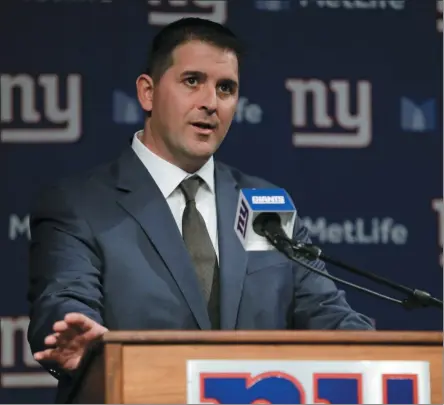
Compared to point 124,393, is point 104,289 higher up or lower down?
higher up

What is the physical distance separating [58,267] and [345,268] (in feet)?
2.14

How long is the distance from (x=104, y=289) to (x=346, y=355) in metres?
0.73

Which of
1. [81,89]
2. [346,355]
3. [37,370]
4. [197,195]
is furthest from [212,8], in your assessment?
[346,355]

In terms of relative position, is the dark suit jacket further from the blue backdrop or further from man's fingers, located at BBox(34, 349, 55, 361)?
the blue backdrop

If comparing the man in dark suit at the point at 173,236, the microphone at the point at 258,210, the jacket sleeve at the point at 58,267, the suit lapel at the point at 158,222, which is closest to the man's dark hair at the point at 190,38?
the man in dark suit at the point at 173,236

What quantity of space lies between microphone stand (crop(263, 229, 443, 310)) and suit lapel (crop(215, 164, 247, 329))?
0.40 m

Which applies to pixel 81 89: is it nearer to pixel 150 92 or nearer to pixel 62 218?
pixel 150 92

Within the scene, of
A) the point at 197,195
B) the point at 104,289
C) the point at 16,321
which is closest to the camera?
the point at 104,289

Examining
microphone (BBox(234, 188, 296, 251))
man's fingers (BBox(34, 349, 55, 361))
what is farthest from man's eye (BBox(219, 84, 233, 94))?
man's fingers (BBox(34, 349, 55, 361))

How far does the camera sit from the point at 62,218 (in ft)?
9.02

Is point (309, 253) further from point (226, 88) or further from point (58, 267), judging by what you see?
point (226, 88)

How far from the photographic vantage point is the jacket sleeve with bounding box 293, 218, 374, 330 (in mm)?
2734

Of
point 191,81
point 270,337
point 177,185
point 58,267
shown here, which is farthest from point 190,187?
point 270,337

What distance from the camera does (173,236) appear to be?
2.75m
